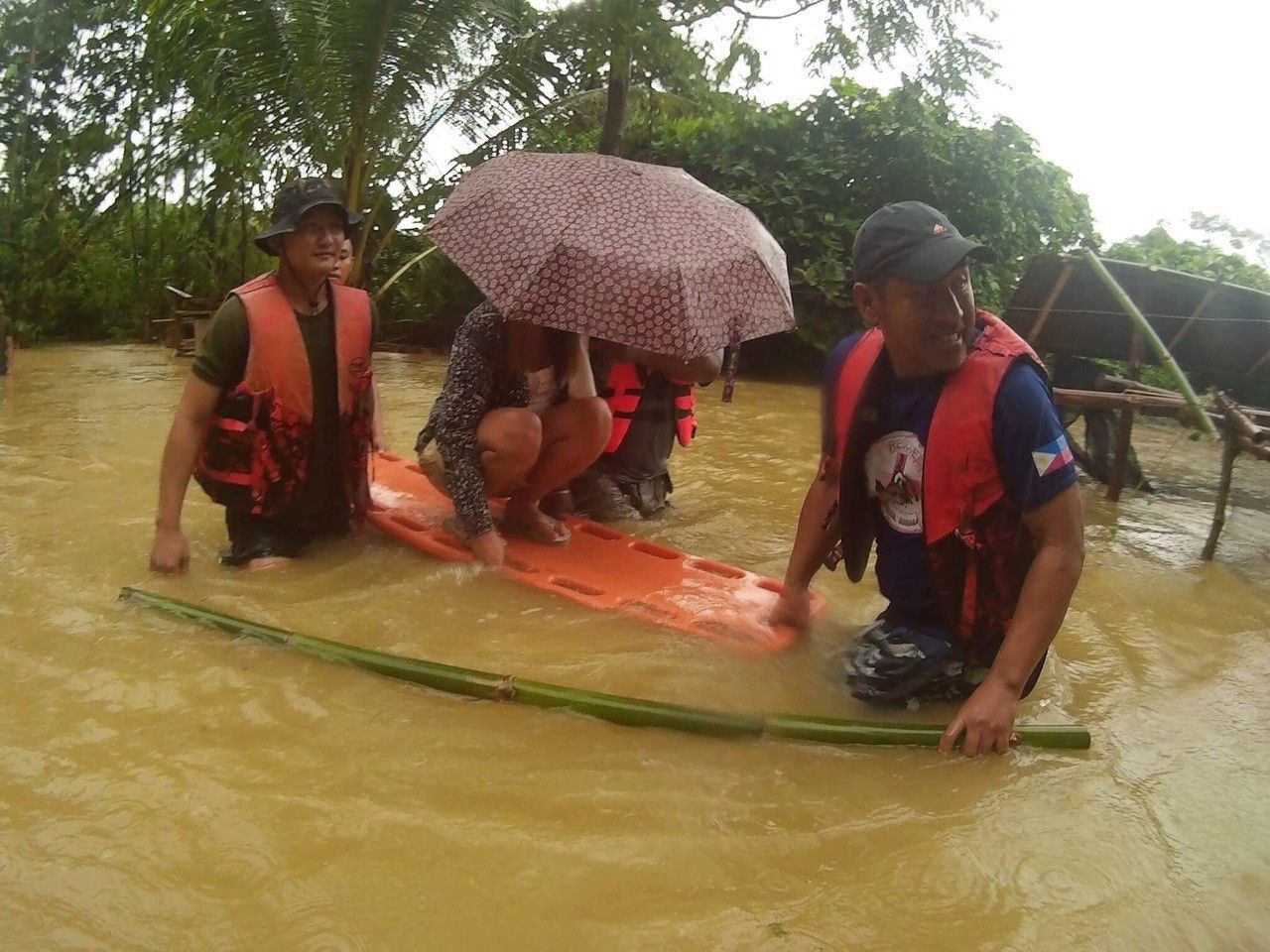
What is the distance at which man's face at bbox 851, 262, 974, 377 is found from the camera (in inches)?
Answer: 84.7

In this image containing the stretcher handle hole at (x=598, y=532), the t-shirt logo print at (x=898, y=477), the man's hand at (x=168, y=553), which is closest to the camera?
the t-shirt logo print at (x=898, y=477)

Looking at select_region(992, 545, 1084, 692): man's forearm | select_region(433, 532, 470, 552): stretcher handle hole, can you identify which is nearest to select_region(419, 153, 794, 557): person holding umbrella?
select_region(433, 532, 470, 552): stretcher handle hole

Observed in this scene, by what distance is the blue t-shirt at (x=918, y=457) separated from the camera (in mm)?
2109

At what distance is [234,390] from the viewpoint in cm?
321

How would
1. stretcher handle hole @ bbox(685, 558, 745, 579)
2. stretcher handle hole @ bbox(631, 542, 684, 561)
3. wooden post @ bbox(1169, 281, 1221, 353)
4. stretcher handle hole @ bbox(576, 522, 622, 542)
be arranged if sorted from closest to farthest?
stretcher handle hole @ bbox(685, 558, 745, 579), stretcher handle hole @ bbox(631, 542, 684, 561), stretcher handle hole @ bbox(576, 522, 622, 542), wooden post @ bbox(1169, 281, 1221, 353)

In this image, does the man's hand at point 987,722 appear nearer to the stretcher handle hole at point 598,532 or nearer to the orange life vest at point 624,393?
the stretcher handle hole at point 598,532

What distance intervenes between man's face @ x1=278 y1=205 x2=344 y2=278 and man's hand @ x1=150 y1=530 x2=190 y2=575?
0.91 meters

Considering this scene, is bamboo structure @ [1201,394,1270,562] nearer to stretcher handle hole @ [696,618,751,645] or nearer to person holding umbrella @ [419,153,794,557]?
person holding umbrella @ [419,153,794,557]

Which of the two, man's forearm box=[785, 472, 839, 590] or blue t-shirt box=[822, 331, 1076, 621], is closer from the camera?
blue t-shirt box=[822, 331, 1076, 621]

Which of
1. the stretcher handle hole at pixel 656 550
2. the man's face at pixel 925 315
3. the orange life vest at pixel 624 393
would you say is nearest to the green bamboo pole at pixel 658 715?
the man's face at pixel 925 315

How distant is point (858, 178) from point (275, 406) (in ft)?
25.5

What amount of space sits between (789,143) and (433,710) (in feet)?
28.9

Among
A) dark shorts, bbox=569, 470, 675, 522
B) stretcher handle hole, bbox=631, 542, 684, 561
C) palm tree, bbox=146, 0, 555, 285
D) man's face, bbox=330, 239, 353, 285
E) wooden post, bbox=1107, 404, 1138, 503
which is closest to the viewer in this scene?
man's face, bbox=330, 239, 353, 285

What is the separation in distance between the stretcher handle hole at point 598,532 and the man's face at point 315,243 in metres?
1.27
